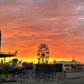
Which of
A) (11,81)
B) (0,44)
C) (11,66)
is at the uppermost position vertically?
(0,44)

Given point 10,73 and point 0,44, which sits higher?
point 0,44

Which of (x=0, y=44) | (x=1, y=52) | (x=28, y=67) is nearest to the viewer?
(x=1, y=52)

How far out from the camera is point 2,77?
31.1m

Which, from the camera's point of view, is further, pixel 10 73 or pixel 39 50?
pixel 39 50

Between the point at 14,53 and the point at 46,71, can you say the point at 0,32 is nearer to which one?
the point at 14,53

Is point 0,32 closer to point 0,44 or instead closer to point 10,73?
point 0,44

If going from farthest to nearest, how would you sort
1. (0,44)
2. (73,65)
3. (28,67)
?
(73,65), (28,67), (0,44)

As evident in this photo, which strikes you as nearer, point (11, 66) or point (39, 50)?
point (11, 66)

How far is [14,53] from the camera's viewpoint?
3152cm

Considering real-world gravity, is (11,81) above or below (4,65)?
below

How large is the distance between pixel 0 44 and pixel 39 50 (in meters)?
18.1

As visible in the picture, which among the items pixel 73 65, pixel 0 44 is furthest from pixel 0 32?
pixel 73 65

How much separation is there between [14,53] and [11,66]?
176 cm

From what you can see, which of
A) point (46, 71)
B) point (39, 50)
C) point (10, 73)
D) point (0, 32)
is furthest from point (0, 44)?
point (39, 50)
